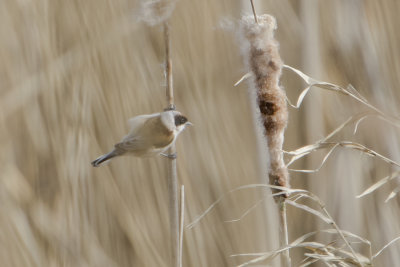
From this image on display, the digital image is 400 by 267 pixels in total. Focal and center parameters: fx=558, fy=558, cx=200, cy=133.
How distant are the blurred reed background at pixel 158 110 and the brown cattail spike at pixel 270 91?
25cm

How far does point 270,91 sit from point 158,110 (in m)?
0.29

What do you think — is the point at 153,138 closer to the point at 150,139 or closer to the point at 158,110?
the point at 150,139

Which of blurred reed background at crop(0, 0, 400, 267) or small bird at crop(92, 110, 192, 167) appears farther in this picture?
blurred reed background at crop(0, 0, 400, 267)

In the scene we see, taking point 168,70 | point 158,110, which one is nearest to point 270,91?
Answer: point 168,70

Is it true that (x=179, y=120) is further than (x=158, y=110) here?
No

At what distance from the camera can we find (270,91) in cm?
45

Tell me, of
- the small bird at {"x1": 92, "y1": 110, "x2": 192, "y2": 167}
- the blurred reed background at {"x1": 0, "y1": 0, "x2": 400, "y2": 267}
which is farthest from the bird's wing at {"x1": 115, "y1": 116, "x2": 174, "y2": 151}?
the blurred reed background at {"x1": 0, "y1": 0, "x2": 400, "y2": 267}

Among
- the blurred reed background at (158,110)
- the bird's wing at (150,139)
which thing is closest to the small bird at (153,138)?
the bird's wing at (150,139)

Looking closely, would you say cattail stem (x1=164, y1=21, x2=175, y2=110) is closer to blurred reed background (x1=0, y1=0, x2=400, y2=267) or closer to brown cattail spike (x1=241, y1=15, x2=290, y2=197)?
brown cattail spike (x1=241, y1=15, x2=290, y2=197)

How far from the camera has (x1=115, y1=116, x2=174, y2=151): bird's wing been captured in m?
0.51

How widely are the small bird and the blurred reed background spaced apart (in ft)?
0.65

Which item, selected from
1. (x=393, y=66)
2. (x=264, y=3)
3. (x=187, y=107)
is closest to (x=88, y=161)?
(x=187, y=107)

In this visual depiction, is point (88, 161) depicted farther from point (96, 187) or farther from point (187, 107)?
point (187, 107)

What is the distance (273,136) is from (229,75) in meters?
0.35
